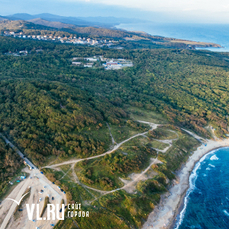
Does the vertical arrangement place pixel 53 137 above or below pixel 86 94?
below

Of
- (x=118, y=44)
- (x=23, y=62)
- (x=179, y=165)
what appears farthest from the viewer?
(x=118, y=44)

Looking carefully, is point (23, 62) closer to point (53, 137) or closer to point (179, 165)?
point (53, 137)

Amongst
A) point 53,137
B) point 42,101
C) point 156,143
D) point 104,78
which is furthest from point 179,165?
point 104,78

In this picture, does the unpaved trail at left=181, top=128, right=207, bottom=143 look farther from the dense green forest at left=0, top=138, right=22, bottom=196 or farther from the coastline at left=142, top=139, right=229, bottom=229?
the dense green forest at left=0, top=138, right=22, bottom=196

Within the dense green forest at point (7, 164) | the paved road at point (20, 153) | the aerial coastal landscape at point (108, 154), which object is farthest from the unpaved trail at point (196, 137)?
the dense green forest at point (7, 164)

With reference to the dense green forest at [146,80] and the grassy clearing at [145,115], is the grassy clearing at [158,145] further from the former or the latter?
the dense green forest at [146,80]

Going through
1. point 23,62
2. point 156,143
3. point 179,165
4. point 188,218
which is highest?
point 23,62

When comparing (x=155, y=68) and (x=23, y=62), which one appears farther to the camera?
(x=155, y=68)

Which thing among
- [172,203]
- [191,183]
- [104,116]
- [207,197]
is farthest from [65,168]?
[207,197]
